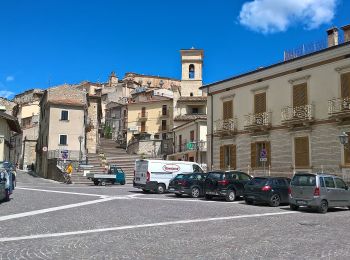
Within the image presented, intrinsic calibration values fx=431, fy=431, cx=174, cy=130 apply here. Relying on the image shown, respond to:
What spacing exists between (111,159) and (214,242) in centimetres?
4315

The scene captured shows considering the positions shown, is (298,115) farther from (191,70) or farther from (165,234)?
(191,70)

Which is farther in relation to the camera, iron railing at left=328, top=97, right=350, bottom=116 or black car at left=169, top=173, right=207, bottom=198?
black car at left=169, top=173, right=207, bottom=198

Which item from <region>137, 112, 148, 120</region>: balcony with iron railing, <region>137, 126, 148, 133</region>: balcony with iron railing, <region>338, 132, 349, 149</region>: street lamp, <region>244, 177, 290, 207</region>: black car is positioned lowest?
<region>244, 177, 290, 207</region>: black car

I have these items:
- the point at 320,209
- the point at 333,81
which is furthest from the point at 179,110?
the point at 320,209

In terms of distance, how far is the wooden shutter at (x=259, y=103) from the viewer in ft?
95.3

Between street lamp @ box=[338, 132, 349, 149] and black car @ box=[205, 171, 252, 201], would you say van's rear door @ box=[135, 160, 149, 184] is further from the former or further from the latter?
street lamp @ box=[338, 132, 349, 149]

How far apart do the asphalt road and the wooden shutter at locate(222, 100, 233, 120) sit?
15.7m

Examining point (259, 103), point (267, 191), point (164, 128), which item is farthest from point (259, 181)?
point (164, 128)

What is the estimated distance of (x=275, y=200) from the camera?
2014cm

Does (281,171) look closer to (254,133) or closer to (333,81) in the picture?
(254,133)

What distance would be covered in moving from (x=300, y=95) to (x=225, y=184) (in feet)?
27.1

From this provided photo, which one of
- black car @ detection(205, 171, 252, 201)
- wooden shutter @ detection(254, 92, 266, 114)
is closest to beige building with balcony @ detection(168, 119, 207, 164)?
wooden shutter @ detection(254, 92, 266, 114)

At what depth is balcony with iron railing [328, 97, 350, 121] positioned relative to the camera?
925 inches

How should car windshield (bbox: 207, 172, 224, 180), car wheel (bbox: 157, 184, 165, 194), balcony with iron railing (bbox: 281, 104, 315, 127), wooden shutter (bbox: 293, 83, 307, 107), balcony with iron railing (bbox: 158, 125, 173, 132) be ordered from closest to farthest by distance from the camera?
car windshield (bbox: 207, 172, 224, 180)
balcony with iron railing (bbox: 281, 104, 315, 127)
wooden shutter (bbox: 293, 83, 307, 107)
car wheel (bbox: 157, 184, 165, 194)
balcony with iron railing (bbox: 158, 125, 173, 132)
